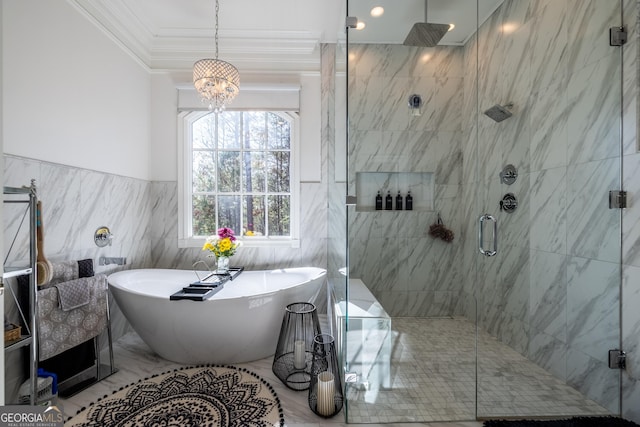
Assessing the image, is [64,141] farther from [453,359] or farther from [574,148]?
[574,148]

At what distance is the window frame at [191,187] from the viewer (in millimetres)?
3141

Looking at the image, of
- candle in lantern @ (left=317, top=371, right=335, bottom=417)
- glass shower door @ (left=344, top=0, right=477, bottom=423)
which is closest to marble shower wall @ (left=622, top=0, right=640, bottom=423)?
glass shower door @ (left=344, top=0, right=477, bottom=423)

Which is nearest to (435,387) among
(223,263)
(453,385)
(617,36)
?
(453,385)

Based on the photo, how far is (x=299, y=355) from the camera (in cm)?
217

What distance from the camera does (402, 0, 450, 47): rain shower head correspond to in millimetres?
2010

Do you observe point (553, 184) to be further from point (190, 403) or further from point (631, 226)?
point (190, 403)

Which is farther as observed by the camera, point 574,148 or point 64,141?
point 64,141

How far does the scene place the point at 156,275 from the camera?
2771 millimetres

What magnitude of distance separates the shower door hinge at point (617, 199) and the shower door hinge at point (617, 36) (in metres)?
0.86

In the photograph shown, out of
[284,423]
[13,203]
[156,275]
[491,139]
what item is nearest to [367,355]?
[284,423]

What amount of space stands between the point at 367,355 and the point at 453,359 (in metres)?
0.73

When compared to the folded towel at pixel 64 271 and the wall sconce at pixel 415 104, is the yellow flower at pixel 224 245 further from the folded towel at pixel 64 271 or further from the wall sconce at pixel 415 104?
the wall sconce at pixel 415 104

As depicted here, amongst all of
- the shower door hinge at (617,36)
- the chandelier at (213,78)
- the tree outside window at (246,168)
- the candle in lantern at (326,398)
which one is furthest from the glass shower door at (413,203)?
the tree outside window at (246,168)

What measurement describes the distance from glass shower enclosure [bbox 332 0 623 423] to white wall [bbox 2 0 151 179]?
204 centimetres
